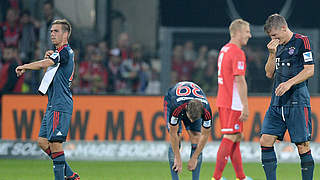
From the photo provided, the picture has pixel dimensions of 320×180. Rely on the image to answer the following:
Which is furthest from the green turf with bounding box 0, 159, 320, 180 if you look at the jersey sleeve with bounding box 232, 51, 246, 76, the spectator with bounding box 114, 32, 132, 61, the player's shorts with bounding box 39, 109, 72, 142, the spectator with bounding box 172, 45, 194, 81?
the spectator with bounding box 114, 32, 132, 61

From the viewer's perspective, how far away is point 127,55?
1432cm

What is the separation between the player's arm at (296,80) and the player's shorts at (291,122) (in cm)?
30

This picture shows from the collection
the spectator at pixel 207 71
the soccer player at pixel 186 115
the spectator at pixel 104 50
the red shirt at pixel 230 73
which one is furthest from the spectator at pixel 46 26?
the soccer player at pixel 186 115

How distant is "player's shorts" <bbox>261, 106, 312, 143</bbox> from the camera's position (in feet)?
25.0

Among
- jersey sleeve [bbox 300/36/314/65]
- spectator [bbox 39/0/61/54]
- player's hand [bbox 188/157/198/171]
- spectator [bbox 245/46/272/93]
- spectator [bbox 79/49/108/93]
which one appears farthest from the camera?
spectator [bbox 79/49/108/93]

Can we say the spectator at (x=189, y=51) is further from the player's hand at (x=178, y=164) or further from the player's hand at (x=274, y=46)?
the player's hand at (x=178, y=164)

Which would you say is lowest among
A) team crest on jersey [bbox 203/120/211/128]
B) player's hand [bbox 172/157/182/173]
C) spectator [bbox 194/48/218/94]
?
player's hand [bbox 172/157/182/173]

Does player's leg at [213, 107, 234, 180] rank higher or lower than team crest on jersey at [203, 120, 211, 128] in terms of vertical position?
lower

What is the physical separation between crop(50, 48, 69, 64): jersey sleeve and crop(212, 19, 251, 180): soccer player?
1.83 metres

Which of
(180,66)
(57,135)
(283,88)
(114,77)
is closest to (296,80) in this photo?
(283,88)

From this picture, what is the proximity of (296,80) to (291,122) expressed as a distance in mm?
484

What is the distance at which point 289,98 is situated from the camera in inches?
303

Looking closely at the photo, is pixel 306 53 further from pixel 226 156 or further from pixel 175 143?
pixel 175 143

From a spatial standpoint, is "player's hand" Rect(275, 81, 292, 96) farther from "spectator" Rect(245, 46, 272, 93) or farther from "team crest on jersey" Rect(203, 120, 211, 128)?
"spectator" Rect(245, 46, 272, 93)
